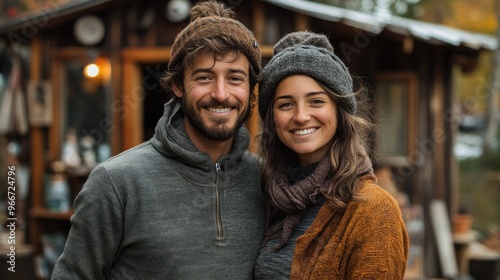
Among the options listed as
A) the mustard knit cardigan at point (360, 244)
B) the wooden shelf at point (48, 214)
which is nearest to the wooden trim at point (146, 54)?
the wooden shelf at point (48, 214)

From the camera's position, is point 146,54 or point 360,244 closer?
point 360,244

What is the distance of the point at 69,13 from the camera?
7133 mm

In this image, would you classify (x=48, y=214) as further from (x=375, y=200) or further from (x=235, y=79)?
(x=375, y=200)

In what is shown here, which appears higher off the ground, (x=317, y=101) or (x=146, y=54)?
(x=146, y=54)

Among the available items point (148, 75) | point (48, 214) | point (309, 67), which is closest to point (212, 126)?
point (309, 67)

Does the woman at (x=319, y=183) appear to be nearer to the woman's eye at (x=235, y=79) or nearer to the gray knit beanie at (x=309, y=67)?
the gray knit beanie at (x=309, y=67)

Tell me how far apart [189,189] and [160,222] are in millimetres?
198

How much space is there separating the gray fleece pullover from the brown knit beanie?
39cm

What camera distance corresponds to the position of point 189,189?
107 inches

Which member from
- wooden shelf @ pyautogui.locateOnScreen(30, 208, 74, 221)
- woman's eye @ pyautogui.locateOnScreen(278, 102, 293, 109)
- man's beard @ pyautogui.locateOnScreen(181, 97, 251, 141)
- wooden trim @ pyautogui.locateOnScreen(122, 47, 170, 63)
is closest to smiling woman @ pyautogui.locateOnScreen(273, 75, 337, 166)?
woman's eye @ pyautogui.locateOnScreen(278, 102, 293, 109)

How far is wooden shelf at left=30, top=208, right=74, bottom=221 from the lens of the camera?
7.38m

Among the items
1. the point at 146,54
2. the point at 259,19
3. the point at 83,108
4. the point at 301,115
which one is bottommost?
the point at 83,108

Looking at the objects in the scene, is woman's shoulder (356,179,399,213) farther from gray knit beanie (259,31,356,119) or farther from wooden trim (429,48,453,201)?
wooden trim (429,48,453,201)

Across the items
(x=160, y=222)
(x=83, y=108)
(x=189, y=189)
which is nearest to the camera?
(x=160, y=222)
